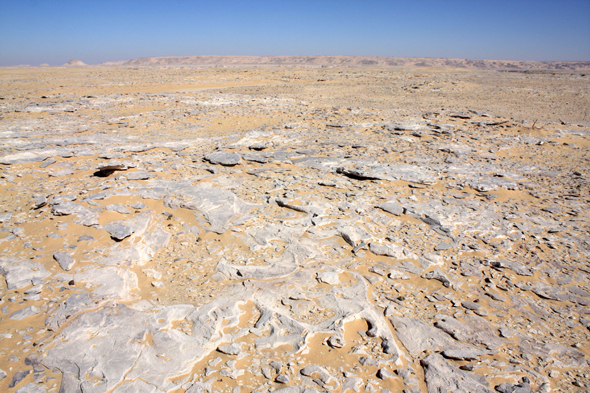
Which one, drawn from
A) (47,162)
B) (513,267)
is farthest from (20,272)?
(513,267)

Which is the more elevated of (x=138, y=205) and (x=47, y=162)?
(x=47, y=162)

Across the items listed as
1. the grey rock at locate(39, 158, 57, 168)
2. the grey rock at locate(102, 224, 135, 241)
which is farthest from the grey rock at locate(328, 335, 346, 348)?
the grey rock at locate(39, 158, 57, 168)

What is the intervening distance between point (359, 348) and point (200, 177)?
3292 millimetres

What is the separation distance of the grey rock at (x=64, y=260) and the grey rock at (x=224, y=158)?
2.61 meters

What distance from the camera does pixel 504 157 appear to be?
552 centimetres

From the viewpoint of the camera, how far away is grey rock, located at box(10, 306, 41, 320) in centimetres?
215

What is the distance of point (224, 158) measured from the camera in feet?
17.0

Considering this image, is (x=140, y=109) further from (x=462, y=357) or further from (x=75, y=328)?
(x=462, y=357)

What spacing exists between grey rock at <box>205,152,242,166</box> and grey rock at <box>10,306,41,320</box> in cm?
317

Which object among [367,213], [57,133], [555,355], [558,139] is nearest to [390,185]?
[367,213]

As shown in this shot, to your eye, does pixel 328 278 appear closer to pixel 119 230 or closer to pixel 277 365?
pixel 277 365

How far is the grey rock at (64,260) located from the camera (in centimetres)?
264

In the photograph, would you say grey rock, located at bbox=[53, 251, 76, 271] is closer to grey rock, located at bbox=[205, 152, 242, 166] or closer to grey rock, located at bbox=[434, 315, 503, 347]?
grey rock, located at bbox=[205, 152, 242, 166]

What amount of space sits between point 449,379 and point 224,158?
426 cm
